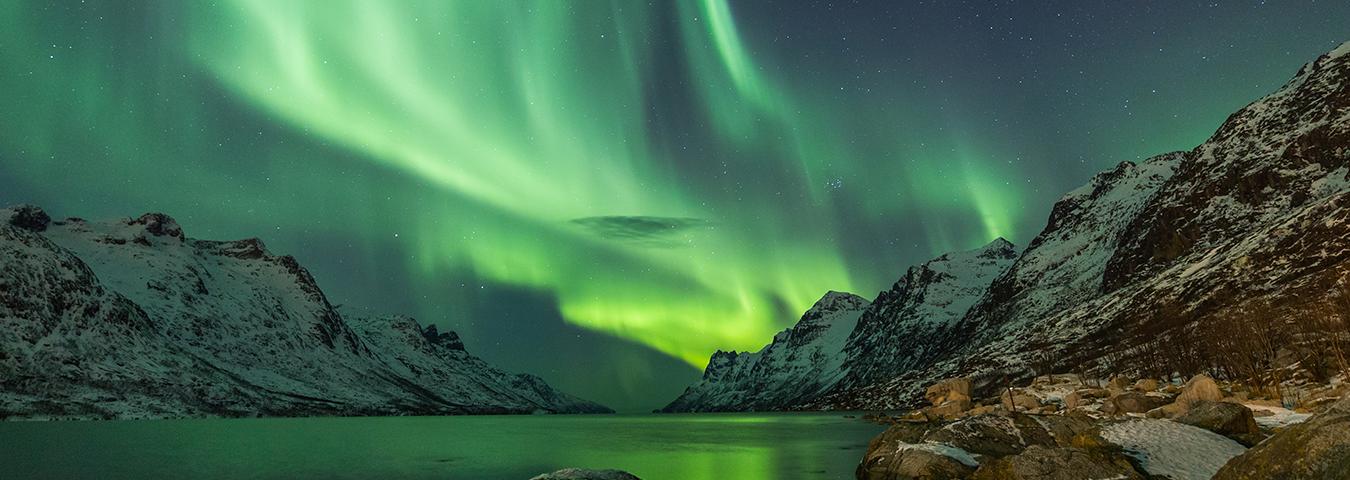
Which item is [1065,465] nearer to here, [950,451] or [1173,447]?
[1173,447]

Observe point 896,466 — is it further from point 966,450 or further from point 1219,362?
point 1219,362

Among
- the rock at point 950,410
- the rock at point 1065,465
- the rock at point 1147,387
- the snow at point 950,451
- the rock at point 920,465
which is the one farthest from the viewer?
the rock at point 950,410

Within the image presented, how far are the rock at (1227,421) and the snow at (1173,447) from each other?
9.88 feet

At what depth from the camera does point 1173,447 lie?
25.0 meters

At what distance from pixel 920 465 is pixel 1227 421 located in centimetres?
1248

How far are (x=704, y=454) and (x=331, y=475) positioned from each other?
3972 centimetres

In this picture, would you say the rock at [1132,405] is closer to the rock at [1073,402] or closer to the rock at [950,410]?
the rock at [1073,402]

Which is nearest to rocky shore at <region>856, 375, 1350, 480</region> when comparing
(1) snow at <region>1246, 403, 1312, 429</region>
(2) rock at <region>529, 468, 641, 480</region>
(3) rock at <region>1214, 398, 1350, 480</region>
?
(3) rock at <region>1214, 398, 1350, 480</region>

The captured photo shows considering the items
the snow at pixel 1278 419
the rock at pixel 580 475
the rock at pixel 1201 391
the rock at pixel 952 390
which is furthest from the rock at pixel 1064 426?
the rock at pixel 952 390

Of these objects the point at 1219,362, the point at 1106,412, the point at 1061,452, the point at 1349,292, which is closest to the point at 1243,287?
the point at 1219,362

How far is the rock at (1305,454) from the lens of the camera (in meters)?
12.0

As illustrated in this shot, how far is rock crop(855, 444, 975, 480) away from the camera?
3111 cm

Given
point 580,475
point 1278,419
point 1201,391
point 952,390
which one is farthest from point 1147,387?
point 580,475

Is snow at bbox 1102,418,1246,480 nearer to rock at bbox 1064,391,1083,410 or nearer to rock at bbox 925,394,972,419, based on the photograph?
rock at bbox 1064,391,1083,410
